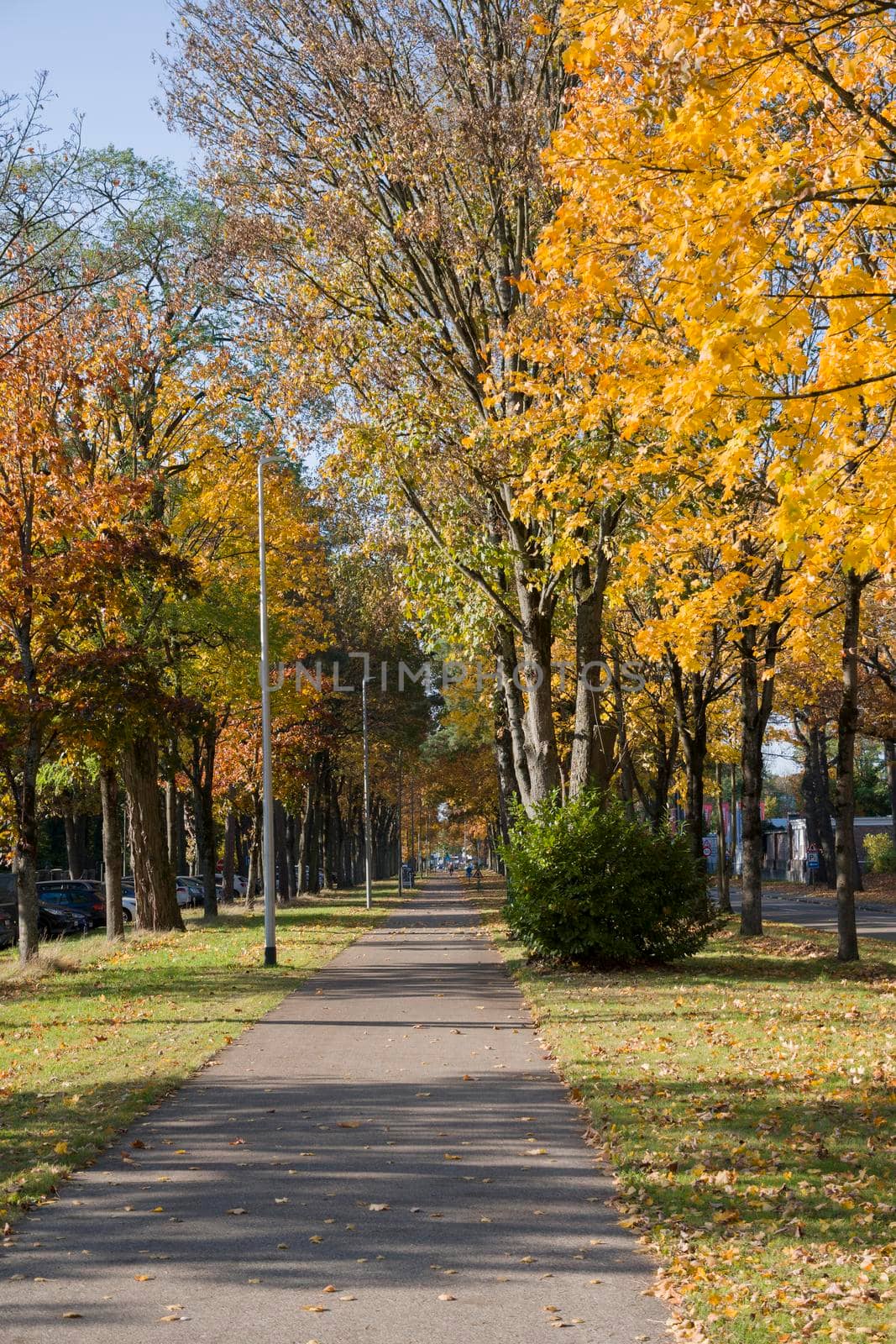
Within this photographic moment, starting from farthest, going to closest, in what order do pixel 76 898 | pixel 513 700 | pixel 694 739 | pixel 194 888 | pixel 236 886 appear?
pixel 236 886, pixel 194 888, pixel 76 898, pixel 694 739, pixel 513 700

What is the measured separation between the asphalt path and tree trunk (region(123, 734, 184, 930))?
1388 cm

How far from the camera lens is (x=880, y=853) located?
59.2 m

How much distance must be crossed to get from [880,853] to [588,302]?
50.6 metres

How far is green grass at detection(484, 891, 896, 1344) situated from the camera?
18.2 ft

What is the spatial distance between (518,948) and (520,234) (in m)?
12.5

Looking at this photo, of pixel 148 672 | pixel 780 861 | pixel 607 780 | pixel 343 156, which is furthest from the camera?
pixel 780 861

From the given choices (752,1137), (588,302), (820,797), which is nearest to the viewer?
(752,1137)

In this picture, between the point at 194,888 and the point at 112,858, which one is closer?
the point at 112,858

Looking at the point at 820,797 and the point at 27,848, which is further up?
the point at 820,797

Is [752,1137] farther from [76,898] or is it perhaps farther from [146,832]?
[76,898]

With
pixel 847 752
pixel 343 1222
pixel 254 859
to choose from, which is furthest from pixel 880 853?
pixel 343 1222

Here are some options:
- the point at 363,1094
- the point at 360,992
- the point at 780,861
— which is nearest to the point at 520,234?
the point at 360,992

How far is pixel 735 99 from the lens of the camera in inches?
351

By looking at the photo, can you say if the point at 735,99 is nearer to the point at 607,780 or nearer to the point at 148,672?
the point at 148,672
